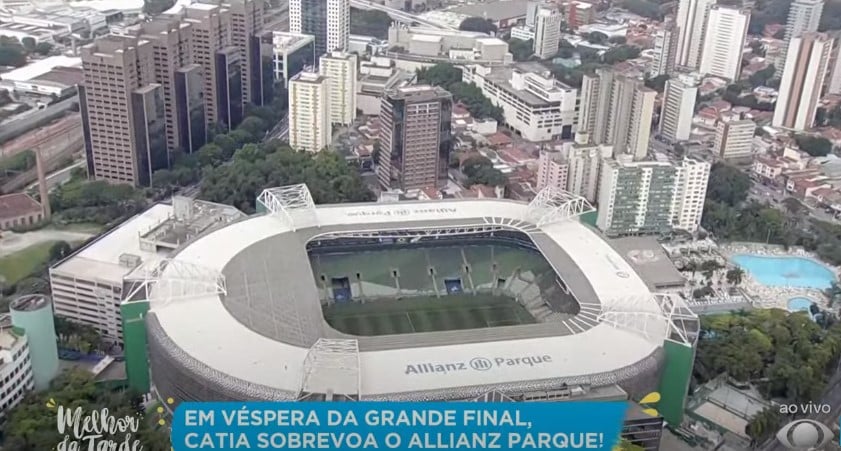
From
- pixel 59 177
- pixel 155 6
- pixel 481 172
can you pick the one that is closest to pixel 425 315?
pixel 481 172

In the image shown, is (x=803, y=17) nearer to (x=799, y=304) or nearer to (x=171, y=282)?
(x=799, y=304)

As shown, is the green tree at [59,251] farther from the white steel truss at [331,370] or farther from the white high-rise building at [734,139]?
the white high-rise building at [734,139]

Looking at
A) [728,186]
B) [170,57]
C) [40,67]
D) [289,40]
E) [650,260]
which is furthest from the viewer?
[289,40]

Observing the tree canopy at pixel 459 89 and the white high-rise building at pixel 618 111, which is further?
the tree canopy at pixel 459 89

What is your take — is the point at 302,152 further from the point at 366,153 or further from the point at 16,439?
the point at 16,439

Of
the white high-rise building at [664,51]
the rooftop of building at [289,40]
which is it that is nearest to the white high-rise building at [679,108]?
the white high-rise building at [664,51]
